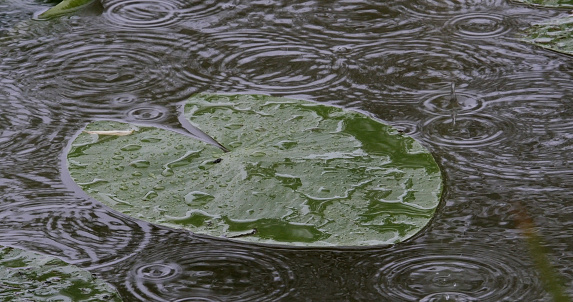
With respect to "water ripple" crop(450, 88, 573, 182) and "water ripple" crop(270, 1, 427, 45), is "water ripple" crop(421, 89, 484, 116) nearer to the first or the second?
"water ripple" crop(450, 88, 573, 182)

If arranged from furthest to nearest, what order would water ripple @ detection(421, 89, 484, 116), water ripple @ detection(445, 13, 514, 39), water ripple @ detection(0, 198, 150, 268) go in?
water ripple @ detection(445, 13, 514, 39)
water ripple @ detection(421, 89, 484, 116)
water ripple @ detection(0, 198, 150, 268)

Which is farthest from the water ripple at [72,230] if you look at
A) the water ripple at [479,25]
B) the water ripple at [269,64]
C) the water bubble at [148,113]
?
the water ripple at [479,25]

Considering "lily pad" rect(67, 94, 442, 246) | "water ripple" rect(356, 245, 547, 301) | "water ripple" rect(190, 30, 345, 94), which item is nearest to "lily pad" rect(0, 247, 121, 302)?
"lily pad" rect(67, 94, 442, 246)

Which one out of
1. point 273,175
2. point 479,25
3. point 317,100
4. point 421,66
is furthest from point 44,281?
point 479,25

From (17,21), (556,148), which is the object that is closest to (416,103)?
(556,148)

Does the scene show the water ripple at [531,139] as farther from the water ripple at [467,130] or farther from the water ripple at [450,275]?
the water ripple at [450,275]
